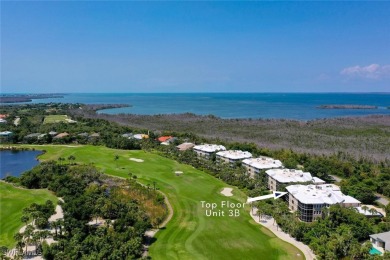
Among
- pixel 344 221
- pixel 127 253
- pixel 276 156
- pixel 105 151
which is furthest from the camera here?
pixel 105 151

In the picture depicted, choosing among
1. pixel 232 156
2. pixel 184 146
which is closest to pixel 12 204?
pixel 232 156

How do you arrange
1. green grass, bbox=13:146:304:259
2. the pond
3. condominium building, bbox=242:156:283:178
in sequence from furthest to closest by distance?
the pond, condominium building, bbox=242:156:283:178, green grass, bbox=13:146:304:259

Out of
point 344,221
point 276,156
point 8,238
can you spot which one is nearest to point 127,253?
point 8,238

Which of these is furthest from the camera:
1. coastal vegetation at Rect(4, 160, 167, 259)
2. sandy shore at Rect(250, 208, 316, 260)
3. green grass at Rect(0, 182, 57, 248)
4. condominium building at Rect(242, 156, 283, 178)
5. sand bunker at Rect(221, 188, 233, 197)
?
condominium building at Rect(242, 156, 283, 178)

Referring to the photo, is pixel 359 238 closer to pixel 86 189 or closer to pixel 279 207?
pixel 279 207

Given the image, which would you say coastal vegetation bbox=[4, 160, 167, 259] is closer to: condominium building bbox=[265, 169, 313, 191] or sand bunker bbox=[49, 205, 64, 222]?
sand bunker bbox=[49, 205, 64, 222]

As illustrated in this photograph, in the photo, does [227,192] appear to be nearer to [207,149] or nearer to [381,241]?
[207,149]

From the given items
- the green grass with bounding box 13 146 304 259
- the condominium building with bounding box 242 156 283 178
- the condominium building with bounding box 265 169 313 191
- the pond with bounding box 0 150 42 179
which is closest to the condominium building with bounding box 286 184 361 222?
the condominium building with bounding box 265 169 313 191
